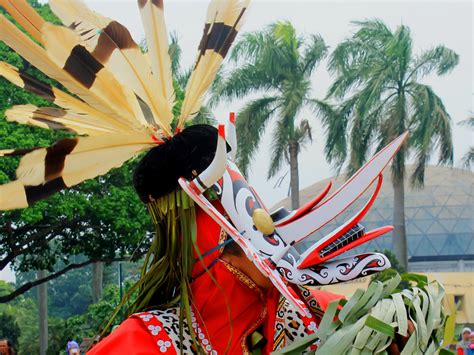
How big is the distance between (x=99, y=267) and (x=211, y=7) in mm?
33026

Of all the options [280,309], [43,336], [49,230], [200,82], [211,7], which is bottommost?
[43,336]

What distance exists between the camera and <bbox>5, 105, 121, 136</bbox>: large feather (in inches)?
130

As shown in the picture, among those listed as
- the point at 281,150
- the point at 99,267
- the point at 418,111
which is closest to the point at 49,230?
the point at 281,150

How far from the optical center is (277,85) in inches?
923

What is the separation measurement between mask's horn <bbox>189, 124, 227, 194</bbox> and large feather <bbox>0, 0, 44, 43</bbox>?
70cm

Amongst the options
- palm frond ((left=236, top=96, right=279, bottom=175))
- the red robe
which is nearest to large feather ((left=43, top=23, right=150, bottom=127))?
the red robe

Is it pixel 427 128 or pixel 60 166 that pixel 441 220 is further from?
pixel 60 166

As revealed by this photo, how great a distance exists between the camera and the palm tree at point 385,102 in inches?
894

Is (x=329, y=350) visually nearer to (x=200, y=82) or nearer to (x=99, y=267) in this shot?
(x=200, y=82)

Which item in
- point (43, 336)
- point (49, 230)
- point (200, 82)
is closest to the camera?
point (200, 82)

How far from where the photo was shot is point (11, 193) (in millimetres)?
3184

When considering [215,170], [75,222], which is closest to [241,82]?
[75,222]

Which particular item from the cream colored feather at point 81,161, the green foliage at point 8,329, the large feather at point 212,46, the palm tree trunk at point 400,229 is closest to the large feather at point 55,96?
the cream colored feather at point 81,161

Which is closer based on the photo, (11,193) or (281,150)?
(11,193)
